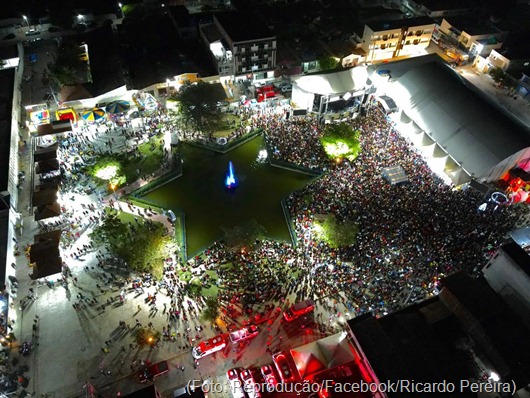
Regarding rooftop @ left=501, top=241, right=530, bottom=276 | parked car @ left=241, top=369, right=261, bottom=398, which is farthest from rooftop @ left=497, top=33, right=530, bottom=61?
parked car @ left=241, top=369, right=261, bottom=398

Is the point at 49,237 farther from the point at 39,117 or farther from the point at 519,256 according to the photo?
the point at 519,256

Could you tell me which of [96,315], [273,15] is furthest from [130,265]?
[273,15]

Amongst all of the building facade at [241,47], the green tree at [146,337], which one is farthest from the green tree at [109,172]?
the building facade at [241,47]

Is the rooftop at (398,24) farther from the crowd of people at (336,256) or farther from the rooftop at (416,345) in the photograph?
the rooftop at (416,345)

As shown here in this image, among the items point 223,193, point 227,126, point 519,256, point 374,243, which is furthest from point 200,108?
point 519,256

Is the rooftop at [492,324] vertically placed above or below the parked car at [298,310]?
below

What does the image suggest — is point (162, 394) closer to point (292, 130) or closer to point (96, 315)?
point (96, 315)

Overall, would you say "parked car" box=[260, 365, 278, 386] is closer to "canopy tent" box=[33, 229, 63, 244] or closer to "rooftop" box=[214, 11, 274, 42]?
"canopy tent" box=[33, 229, 63, 244]
